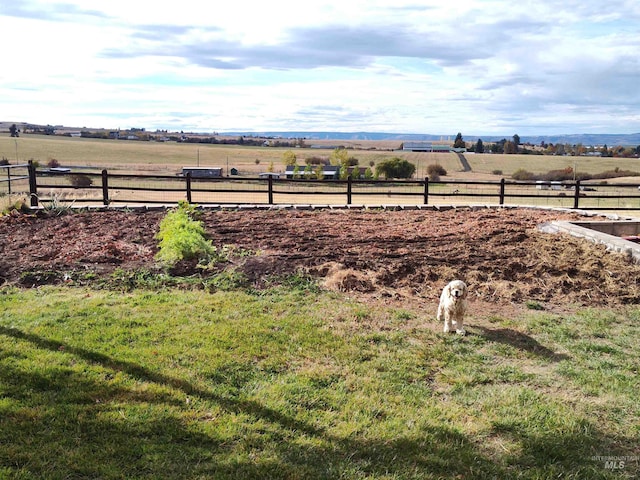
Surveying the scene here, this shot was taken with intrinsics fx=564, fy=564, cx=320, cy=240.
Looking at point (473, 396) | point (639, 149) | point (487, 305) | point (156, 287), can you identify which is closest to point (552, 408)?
point (473, 396)

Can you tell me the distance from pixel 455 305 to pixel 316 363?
1726mm

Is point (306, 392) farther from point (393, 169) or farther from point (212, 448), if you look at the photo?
point (393, 169)

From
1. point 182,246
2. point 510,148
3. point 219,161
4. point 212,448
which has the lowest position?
point 212,448

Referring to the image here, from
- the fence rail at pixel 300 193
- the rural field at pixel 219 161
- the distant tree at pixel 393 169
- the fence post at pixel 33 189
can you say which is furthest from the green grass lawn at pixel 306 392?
the rural field at pixel 219 161

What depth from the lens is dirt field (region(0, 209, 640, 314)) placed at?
773 centimetres

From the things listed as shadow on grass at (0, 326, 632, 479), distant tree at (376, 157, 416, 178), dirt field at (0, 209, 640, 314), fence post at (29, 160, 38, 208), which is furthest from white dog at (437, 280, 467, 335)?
distant tree at (376, 157, 416, 178)

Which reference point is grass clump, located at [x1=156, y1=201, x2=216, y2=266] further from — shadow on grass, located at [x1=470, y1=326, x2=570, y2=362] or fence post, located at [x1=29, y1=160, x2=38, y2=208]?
fence post, located at [x1=29, y1=160, x2=38, y2=208]

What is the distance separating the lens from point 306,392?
4.52m

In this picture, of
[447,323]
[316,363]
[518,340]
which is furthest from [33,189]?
[518,340]

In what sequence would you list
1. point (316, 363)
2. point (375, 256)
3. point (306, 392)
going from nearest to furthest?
1. point (306, 392)
2. point (316, 363)
3. point (375, 256)

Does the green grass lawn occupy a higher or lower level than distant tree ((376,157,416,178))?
lower

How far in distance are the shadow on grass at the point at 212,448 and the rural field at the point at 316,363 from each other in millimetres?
14

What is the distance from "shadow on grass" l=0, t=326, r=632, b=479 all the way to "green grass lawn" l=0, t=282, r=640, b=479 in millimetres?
12

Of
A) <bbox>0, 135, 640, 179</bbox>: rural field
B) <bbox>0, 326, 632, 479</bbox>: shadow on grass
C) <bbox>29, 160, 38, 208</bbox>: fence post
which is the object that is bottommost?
<bbox>0, 326, 632, 479</bbox>: shadow on grass
